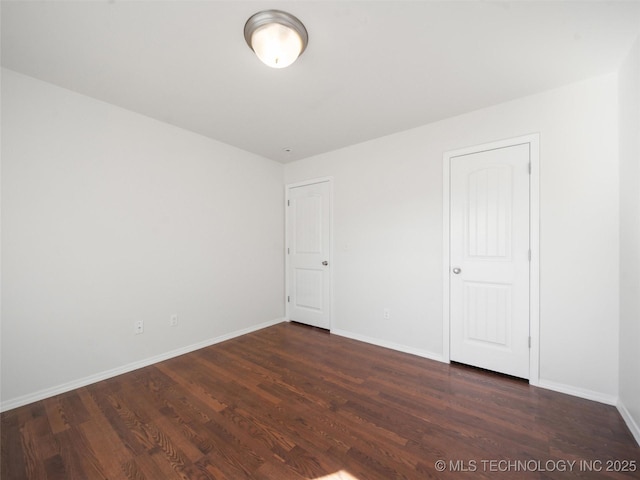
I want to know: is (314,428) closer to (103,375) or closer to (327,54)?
(103,375)

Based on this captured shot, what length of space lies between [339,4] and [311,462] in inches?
98.5

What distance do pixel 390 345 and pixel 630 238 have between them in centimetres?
218

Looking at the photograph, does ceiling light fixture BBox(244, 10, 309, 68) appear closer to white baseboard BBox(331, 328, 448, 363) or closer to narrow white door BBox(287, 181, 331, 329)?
narrow white door BBox(287, 181, 331, 329)

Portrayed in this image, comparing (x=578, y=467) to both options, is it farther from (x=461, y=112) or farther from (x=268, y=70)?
(x=268, y=70)

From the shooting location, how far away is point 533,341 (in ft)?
7.35

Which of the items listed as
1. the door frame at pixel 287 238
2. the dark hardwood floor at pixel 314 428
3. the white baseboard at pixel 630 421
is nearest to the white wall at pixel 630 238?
the white baseboard at pixel 630 421

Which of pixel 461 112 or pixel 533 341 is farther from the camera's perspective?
pixel 461 112

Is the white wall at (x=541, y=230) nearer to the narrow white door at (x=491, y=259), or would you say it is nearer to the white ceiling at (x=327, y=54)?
the narrow white door at (x=491, y=259)

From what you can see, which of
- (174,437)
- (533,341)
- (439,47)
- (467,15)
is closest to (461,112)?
(439,47)

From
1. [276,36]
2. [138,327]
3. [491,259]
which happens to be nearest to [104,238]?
[138,327]

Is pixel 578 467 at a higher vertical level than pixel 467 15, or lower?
lower

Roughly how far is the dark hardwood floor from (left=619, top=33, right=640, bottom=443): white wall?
0.24 m

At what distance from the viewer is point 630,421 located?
170cm

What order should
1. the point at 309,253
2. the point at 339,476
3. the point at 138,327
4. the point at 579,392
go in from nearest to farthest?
the point at 339,476 → the point at 579,392 → the point at 138,327 → the point at 309,253
